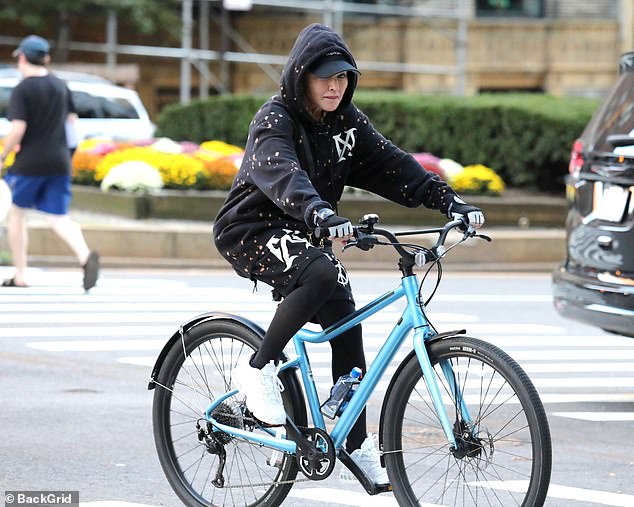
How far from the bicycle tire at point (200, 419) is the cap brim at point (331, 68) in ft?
3.11

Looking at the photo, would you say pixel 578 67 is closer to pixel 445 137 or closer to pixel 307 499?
pixel 445 137

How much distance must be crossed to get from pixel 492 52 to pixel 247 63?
17.9 feet

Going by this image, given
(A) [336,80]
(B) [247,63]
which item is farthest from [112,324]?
(B) [247,63]

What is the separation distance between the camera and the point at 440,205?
5.32m

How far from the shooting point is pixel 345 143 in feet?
17.3

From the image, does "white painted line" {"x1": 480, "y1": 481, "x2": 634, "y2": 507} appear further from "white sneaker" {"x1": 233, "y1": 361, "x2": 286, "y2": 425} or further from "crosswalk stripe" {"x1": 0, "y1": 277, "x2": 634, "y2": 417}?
"crosswalk stripe" {"x1": 0, "y1": 277, "x2": 634, "y2": 417}

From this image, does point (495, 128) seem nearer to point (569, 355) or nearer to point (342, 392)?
point (569, 355)

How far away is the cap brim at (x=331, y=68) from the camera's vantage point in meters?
5.04

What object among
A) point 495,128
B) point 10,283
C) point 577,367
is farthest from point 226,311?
point 495,128

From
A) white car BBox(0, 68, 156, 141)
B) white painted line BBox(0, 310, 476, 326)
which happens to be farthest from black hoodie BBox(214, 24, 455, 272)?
white car BBox(0, 68, 156, 141)

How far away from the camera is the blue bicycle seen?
480 cm

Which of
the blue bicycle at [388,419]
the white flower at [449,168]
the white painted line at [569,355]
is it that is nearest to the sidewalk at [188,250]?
the white flower at [449,168]

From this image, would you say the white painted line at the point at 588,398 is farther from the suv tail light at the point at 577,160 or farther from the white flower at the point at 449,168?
the white flower at the point at 449,168

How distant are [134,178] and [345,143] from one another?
11.2 metres
